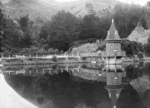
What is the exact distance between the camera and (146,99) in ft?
44.9

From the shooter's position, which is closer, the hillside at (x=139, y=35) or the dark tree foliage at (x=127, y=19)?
the hillside at (x=139, y=35)

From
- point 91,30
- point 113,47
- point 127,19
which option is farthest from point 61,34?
point 113,47

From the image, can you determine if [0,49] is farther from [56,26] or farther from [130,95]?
[130,95]

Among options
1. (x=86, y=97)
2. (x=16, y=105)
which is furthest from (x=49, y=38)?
(x=16, y=105)

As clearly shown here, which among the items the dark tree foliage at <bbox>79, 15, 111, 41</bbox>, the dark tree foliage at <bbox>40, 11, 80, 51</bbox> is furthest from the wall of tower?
the dark tree foliage at <bbox>79, 15, 111, 41</bbox>

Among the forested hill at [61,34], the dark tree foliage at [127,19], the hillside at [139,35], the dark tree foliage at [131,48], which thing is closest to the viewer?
the dark tree foliage at [131,48]

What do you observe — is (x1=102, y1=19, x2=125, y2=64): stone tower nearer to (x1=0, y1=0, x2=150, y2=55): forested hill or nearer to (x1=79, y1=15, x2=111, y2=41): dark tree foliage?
(x1=0, y1=0, x2=150, y2=55): forested hill

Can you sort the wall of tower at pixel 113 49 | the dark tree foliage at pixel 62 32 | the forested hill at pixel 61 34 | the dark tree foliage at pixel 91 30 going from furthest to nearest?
the dark tree foliage at pixel 91 30 → the dark tree foliage at pixel 62 32 → the forested hill at pixel 61 34 → the wall of tower at pixel 113 49

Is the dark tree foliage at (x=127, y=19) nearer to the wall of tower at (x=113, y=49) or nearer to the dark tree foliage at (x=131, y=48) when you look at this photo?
the dark tree foliage at (x=131, y=48)

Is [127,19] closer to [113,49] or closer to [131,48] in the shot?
[131,48]

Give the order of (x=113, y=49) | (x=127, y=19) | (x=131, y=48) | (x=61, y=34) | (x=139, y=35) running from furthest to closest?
(x=127, y=19), (x=139, y=35), (x=61, y=34), (x=131, y=48), (x=113, y=49)

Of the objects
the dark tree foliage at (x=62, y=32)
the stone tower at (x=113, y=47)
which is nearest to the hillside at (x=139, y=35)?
the dark tree foliage at (x=62, y=32)

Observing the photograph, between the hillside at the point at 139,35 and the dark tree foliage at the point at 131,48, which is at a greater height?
the hillside at the point at 139,35

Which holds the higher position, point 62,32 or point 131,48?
point 62,32
